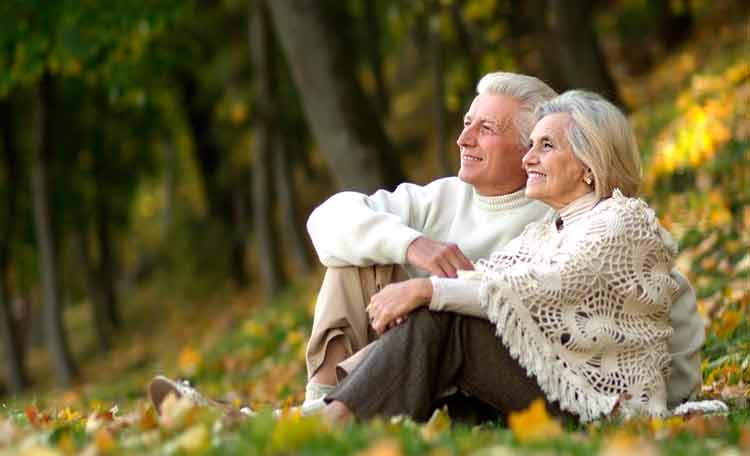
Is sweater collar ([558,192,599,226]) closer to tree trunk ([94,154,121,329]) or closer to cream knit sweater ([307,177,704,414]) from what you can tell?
cream knit sweater ([307,177,704,414])

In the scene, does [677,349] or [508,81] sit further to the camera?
[508,81]

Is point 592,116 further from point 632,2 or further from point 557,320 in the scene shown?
point 632,2

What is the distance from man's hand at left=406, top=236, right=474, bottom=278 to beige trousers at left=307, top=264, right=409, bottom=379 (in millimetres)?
219

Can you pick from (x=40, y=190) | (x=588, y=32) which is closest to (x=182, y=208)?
(x=40, y=190)

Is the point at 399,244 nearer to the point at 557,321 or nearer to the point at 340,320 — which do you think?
the point at 340,320

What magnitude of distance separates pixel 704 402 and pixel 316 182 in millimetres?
20486

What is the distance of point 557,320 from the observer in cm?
473

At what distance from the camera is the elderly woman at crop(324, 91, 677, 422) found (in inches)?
181

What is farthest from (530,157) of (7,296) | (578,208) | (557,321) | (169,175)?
(169,175)

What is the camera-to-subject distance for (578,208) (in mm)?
5062

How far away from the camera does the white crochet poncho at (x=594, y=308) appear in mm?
4688

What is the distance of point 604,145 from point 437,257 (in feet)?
2.51

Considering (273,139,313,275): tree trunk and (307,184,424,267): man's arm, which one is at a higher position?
(307,184,424,267): man's arm

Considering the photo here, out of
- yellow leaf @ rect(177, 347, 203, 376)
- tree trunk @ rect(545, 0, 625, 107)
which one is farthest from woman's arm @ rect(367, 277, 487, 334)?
tree trunk @ rect(545, 0, 625, 107)
